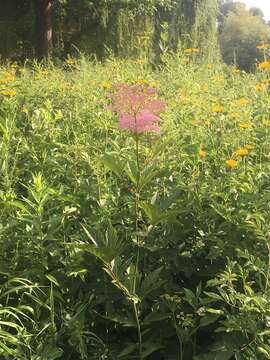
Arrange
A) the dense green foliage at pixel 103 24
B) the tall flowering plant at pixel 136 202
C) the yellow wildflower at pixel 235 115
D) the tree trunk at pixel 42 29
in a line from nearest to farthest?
the tall flowering plant at pixel 136 202, the yellow wildflower at pixel 235 115, the tree trunk at pixel 42 29, the dense green foliage at pixel 103 24

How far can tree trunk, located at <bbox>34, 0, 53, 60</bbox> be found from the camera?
40.3 feet

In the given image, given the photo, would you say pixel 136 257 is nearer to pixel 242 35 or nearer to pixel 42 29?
pixel 42 29

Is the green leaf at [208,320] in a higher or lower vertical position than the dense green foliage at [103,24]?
lower

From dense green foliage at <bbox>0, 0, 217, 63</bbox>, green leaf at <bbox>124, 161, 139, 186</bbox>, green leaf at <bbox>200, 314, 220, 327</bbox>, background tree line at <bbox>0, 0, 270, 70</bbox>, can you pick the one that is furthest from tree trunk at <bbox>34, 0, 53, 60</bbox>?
green leaf at <bbox>200, 314, 220, 327</bbox>

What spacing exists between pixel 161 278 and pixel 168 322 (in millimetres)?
174

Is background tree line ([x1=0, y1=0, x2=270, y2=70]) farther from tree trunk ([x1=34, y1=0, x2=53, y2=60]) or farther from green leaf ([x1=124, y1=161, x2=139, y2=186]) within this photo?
green leaf ([x1=124, y1=161, x2=139, y2=186])

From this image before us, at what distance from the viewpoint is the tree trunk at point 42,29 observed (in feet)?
40.3

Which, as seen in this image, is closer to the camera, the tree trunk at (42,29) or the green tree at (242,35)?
the tree trunk at (42,29)

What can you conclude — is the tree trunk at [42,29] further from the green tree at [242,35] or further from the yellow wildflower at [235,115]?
the green tree at [242,35]

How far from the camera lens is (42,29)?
12430 mm

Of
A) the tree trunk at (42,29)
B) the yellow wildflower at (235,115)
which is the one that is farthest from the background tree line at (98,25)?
the yellow wildflower at (235,115)

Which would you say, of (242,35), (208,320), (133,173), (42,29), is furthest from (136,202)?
(242,35)

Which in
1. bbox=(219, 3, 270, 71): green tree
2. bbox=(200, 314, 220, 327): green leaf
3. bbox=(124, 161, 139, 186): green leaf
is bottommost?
bbox=(219, 3, 270, 71): green tree

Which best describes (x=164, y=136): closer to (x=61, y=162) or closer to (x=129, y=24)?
(x=61, y=162)
